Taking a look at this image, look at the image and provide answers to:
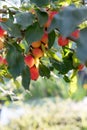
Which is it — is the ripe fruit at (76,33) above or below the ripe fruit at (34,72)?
below

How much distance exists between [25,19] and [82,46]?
0.49 ft

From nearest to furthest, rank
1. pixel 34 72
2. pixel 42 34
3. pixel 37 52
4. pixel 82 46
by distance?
1. pixel 82 46
2. pixel 42 34
3. pixel 37 52
4. pixel 34 72

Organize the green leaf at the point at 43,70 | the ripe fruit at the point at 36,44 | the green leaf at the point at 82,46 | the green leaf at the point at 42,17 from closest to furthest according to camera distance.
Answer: the green leaf at the point at 82,46 < the green leaf at the point at 42,17 < the ripe fruit at the point at 36,44 < the green leaf at the point at 43,70

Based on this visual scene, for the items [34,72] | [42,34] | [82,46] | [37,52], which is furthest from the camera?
[34,72]

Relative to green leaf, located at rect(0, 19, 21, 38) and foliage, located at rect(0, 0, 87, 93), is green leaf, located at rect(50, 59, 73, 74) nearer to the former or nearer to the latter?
foliage, located at rect(0, 0, 87, 93)

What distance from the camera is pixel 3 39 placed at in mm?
924

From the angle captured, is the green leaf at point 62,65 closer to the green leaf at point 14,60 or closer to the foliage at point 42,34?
the foliage at point 42,34

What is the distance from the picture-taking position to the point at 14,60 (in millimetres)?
890

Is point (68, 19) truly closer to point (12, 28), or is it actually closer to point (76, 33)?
point (76, 33)

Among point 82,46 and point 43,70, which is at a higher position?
point 43,70

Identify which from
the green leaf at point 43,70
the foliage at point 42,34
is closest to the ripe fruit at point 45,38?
the foliage at point 42,34

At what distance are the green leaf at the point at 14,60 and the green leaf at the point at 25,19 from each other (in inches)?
3.9

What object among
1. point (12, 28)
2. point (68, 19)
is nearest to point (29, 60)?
point (12, 28)

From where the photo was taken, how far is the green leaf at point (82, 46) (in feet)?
2.24
